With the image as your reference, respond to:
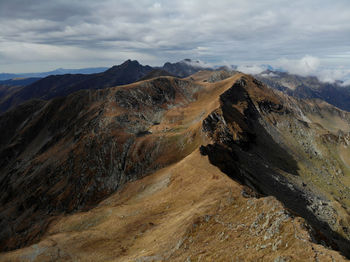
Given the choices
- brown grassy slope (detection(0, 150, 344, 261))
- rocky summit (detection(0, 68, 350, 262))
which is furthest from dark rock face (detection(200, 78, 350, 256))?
brown grassy slope (detection(0, 150, 344, 261))

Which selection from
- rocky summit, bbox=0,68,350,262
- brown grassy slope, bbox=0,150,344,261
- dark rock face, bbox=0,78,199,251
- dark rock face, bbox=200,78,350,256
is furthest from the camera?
Result: dark rock face, bbox=0,78,199,251

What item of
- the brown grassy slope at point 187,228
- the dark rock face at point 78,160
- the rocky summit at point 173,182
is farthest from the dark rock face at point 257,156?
the dark rock face at point 78,160

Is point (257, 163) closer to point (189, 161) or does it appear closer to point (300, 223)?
point (189, 161)

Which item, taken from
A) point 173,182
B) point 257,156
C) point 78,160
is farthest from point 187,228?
point 257,156

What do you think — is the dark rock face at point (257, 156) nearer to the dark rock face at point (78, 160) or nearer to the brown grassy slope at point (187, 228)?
the brown grassy slope at point (187, 228)

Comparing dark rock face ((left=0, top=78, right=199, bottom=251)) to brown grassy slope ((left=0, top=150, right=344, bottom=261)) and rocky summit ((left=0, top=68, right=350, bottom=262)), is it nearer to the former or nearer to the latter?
rocky summit ((left=0, top=68, right=350, bottom=262))

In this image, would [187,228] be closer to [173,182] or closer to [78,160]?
[173,182]

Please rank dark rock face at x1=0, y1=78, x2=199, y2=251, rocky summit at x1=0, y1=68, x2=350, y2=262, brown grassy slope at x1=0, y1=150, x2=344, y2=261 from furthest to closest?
dark rock face at x1=0, y1=78, x2=199, y2=251 < rocky summit at x1=0, y1=68, x2=350, y2=262 < brown grassy slope at x1=0, y1=150, x2=344, y2=261

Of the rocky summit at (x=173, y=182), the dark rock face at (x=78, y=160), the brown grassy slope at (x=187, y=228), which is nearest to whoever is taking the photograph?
the brown grassy slope at (x=187, y=228)

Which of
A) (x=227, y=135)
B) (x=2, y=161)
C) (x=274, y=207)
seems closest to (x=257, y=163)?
(x=227, y=135)
